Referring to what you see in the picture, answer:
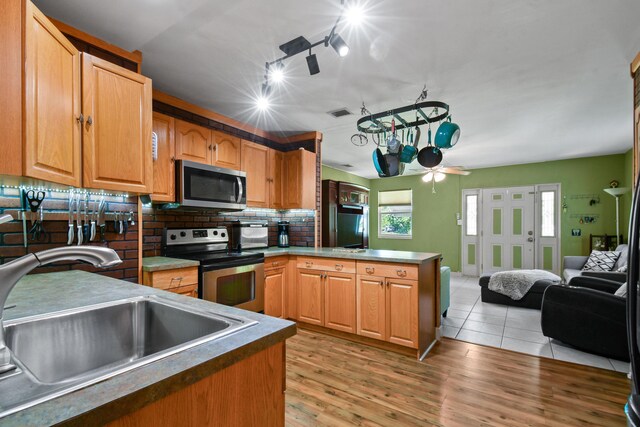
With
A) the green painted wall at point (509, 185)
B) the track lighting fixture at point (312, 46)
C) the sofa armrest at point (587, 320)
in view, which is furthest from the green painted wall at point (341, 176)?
the sofa armrest at point (587, 320)

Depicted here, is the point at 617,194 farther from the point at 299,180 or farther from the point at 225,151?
the point at 225,151

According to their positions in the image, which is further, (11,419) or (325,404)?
(325,404)

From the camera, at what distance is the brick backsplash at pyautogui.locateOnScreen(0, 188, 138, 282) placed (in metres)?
1.73

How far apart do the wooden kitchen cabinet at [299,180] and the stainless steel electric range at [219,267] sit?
0.98 m

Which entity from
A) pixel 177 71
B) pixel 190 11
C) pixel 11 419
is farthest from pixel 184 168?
pixel 11 419

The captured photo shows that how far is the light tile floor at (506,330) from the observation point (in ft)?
8.75

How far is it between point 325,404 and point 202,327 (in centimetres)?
133

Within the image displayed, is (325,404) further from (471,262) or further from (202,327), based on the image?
(471,262)

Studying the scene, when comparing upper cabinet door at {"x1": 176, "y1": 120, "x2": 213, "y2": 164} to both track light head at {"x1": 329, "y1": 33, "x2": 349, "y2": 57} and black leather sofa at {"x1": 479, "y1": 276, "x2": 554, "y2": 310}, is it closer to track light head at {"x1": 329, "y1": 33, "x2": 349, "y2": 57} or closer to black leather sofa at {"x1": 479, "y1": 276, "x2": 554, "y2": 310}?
track light head at {"x1": 329, "y1": 33, "x2": 349, "y2": 57}

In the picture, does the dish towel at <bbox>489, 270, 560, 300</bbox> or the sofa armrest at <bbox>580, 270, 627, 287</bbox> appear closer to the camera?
the sofa armrest at <bbox>580, 270, 627, 287</bbox>

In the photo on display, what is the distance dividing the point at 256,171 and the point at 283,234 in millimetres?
887

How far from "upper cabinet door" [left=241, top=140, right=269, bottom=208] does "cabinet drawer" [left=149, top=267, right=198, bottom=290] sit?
1201 mm

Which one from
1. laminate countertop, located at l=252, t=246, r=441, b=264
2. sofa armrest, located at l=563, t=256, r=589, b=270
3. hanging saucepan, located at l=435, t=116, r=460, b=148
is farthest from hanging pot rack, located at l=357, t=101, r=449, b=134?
sofa armrest, located at l=563, t=256, r=589, b=270

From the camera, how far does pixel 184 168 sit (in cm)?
271
